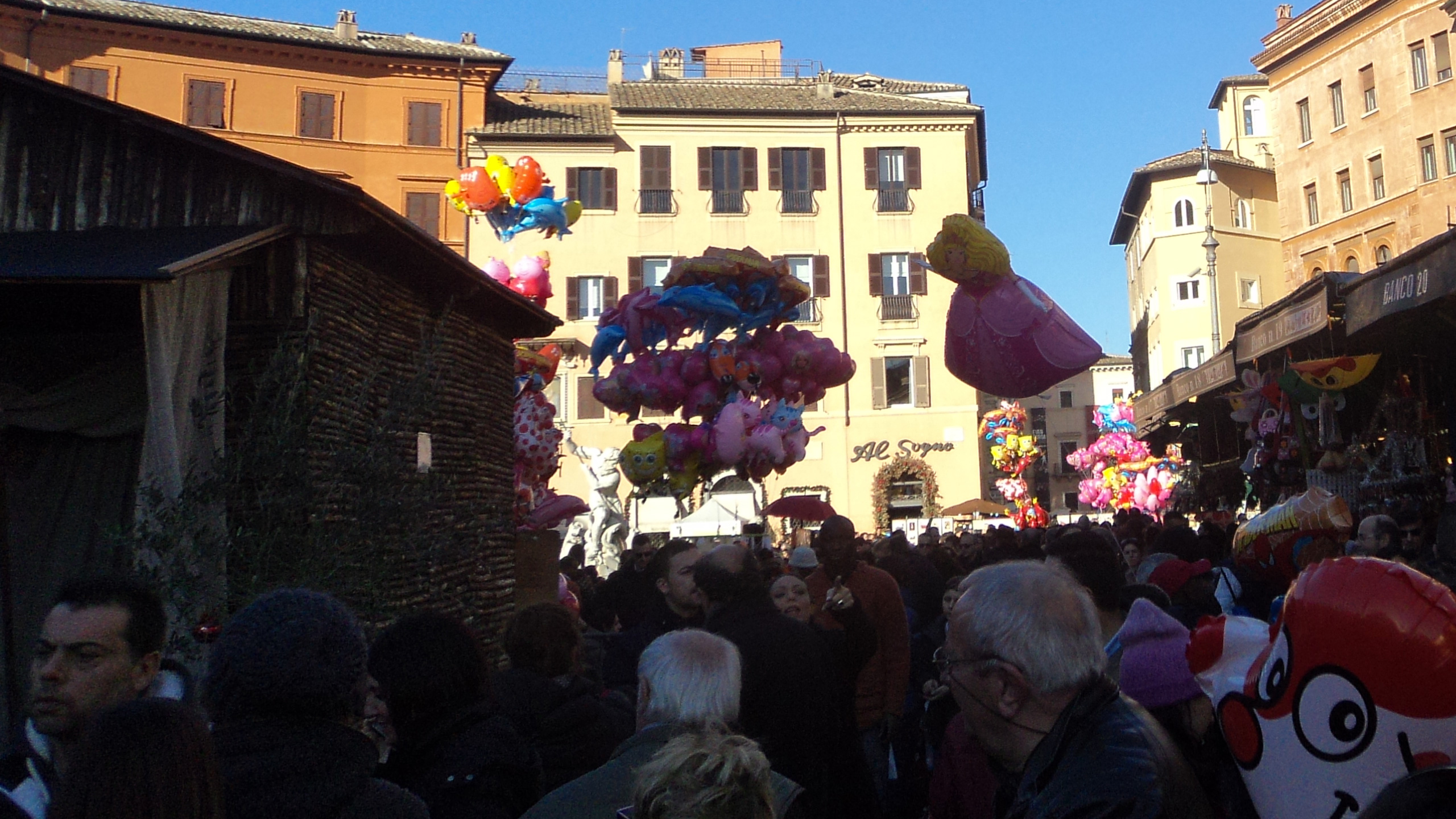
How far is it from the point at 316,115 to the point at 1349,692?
3610 centimetres

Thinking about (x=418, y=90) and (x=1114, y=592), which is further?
(x=418, y=90)

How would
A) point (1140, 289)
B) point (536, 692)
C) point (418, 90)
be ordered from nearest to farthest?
point (536, 692) → point (418, 90) → point (1140, 289)

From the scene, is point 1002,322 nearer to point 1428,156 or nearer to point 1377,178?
point 1428,156

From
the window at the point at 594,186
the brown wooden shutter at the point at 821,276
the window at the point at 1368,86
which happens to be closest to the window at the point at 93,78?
the window at the point at 594,186

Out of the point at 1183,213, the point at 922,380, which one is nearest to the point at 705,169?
the point at 922,380

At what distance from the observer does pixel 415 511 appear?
5969mm

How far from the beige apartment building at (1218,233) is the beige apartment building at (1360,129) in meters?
4.75

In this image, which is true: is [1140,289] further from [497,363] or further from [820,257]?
[497,363]

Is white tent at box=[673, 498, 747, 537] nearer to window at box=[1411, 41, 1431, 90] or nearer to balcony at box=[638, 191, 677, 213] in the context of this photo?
balcony at box=[638, 191, 677, 213]

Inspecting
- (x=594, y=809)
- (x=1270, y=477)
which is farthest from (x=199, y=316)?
(x=1270, y=477)

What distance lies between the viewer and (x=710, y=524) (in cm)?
2561

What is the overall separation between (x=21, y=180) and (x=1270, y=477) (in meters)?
9.78

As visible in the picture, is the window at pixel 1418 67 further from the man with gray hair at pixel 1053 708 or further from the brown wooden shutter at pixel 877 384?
the man with gray hair at pixel 1053 708

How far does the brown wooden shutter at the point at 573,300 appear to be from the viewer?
36.0 m
